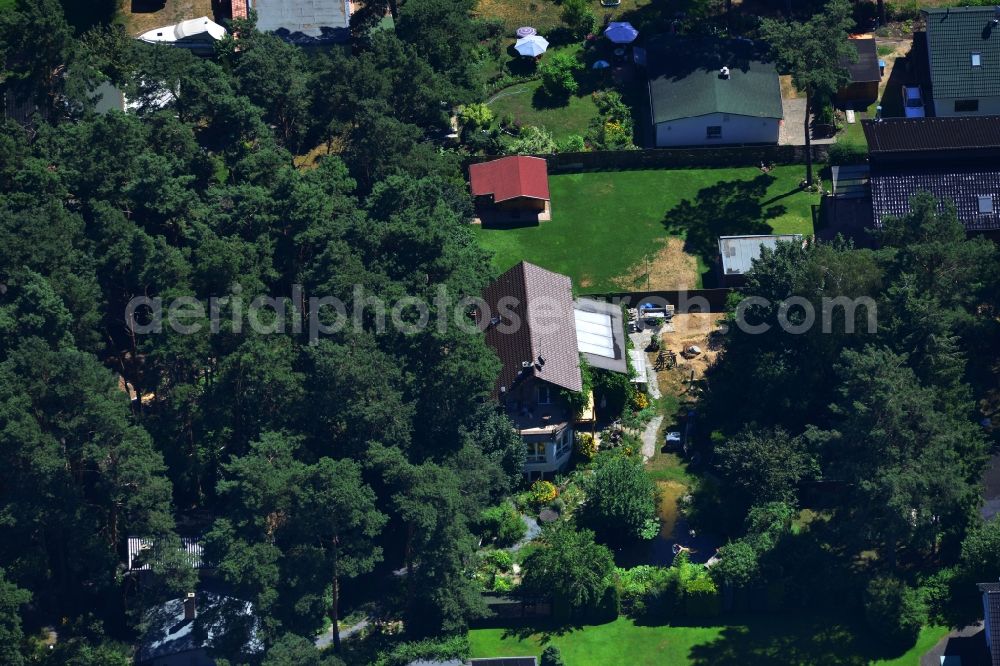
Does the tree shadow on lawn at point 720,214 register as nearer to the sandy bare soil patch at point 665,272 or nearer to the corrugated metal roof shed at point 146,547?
the sandy bare soil patch at point 665,272

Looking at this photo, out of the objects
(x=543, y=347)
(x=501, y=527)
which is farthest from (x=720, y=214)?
(x=501, y=527)

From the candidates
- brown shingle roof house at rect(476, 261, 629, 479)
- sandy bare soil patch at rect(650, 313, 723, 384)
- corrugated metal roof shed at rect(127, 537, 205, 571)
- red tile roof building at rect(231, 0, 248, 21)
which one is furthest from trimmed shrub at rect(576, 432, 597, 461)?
red tile roof building at rect(231, 0, 248, 21)

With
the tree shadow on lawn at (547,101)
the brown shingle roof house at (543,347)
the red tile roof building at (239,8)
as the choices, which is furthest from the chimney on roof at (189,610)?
the red tile roof building at (239,8)

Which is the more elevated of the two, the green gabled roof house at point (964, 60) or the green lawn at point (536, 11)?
the green lawn at point (536, 11)

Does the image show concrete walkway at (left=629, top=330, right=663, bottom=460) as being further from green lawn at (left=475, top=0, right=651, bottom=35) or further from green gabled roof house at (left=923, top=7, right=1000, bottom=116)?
green lawn at (left=475, top=0, right=651, bottom=35)

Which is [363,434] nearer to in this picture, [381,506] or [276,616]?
[381,506]

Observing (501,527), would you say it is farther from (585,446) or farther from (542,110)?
(542,110)
